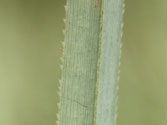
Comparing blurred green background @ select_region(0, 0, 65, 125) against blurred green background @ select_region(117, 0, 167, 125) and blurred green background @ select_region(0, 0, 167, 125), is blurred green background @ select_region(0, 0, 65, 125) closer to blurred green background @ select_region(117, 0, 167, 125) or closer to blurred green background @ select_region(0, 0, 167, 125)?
blurred green background @ select_region(0, 0, 167, 125)

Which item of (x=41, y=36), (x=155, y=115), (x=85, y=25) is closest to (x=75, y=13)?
(x=85, y=25)

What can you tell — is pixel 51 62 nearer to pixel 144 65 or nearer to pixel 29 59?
pixel 29 59

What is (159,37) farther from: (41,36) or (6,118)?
(6,118)

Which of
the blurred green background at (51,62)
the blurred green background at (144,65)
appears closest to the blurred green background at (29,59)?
the blurred green background at (51,62)

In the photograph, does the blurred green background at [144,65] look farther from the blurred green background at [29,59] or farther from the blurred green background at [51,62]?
the blurred green background at [29,59]

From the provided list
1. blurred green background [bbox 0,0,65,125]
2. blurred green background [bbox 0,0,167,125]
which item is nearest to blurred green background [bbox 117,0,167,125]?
blurred green background [bbox 0,0,167,125]

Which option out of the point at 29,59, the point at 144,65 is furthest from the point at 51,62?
the point at 144,65
